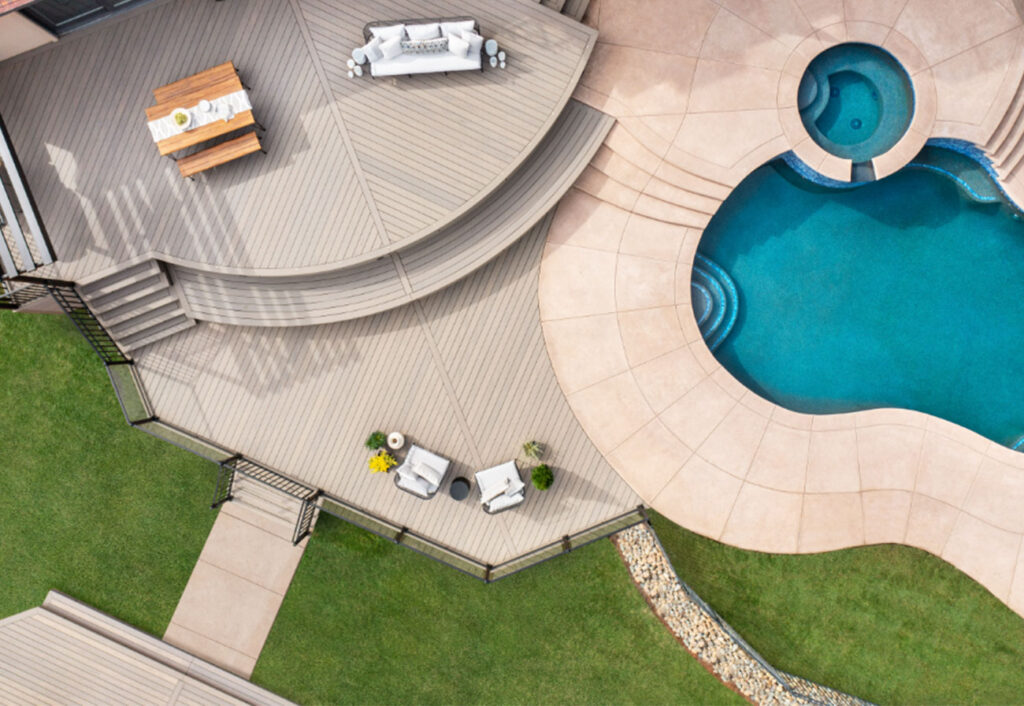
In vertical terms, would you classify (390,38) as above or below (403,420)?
above

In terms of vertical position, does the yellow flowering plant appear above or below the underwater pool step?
below

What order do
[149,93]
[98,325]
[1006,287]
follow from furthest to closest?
[1006,287] → [98,325] → [149,93]

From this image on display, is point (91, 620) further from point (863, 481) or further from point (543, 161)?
point (863, 481)

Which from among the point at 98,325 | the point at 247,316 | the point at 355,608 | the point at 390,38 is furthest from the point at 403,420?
the point at 390,38

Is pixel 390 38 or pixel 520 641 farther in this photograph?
pixel 520 641

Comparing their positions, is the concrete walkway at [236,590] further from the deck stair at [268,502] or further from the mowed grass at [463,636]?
the mowed grass at [463,636]

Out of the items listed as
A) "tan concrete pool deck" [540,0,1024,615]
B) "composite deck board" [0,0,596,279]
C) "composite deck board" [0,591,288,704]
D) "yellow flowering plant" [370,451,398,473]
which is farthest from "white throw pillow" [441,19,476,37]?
"composite deck board" [0,591,288,704]

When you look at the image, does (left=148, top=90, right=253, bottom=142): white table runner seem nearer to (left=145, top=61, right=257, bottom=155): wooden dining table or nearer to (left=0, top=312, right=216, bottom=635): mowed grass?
(left=145, top=61, right=257, bottom=155): wooden dining table
